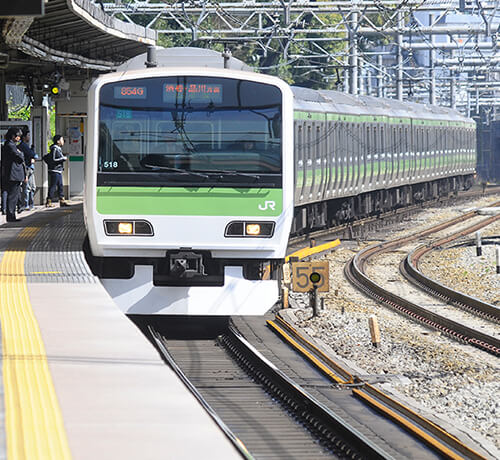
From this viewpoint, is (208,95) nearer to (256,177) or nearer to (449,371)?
(256,177)

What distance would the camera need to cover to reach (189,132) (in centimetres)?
1178

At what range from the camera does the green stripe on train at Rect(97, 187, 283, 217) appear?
1166 centimetres

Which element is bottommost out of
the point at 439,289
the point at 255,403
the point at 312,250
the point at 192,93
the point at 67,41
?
the point at 439,289

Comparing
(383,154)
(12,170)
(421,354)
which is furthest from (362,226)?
(421,354)

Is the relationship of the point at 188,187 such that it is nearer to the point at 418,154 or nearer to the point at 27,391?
the point at 27,391

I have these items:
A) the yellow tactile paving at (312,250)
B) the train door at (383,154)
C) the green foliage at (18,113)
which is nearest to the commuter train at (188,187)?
the yellow tactile paving at (312,250)

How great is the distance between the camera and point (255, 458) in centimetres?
764

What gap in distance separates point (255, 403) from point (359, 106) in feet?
56.3

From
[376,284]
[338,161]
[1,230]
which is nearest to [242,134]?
[1,230]

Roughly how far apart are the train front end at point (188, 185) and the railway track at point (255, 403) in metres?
0.59

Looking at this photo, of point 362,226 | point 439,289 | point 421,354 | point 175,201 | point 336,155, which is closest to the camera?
point 175,201

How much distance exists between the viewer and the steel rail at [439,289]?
15094mm

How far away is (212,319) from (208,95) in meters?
3.20

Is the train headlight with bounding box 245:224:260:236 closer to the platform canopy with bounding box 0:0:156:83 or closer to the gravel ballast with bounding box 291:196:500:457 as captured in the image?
the gravel ballast with bounding box 291:196:500:457
